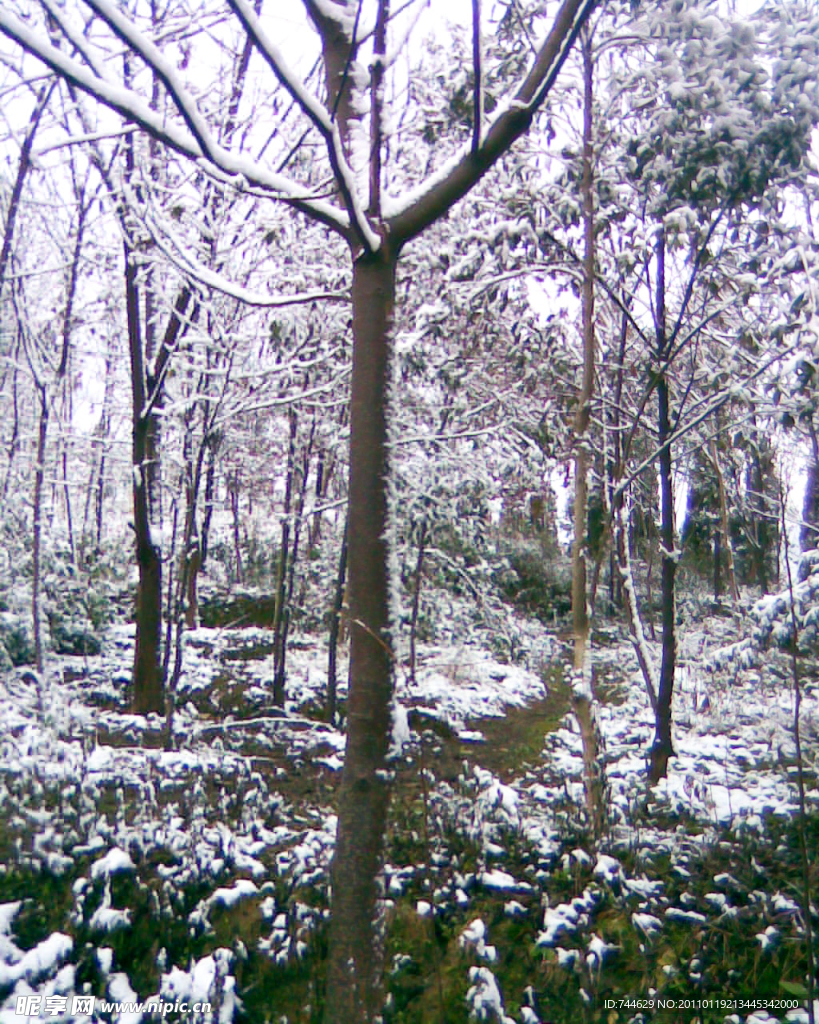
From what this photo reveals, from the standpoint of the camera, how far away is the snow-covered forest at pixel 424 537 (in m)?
2.60

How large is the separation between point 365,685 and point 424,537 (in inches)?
307

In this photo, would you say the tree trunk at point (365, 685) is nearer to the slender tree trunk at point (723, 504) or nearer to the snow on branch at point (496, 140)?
the snow on branch at point (496, 140)

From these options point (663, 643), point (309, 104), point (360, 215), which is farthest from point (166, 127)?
point (663, 643)

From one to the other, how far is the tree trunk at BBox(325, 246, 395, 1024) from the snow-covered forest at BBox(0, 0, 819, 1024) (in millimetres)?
14

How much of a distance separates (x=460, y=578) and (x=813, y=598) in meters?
6.91

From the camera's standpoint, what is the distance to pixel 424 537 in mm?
10250

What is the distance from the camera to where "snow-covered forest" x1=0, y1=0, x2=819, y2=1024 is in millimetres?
2602

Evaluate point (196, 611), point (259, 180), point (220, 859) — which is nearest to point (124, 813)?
point (220, 859)

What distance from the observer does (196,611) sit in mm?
14734

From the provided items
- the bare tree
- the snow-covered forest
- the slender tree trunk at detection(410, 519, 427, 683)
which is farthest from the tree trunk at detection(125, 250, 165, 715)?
the bare tree

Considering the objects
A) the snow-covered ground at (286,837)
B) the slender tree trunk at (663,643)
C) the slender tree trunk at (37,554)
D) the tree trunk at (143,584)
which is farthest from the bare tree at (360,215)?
the slender tree trunk at (37,554)

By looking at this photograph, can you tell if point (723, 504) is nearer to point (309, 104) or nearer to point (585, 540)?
point (585, 540)

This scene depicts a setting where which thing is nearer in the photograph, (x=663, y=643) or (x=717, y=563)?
(x=663, y=643)

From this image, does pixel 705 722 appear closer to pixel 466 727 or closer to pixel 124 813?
pixel 466 727
